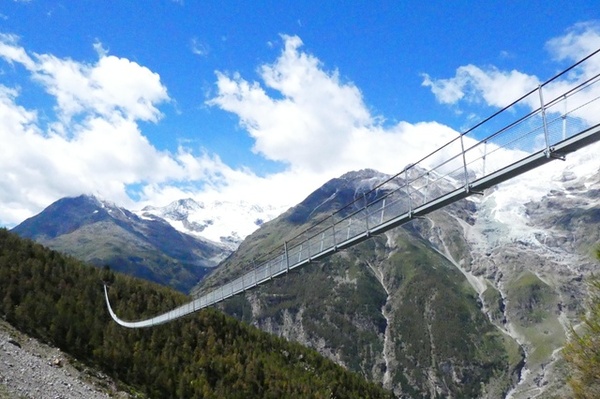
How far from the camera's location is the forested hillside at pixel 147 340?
1481 inches

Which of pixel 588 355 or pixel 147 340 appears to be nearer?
pixel 588 355

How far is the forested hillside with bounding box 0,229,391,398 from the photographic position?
37625 mm

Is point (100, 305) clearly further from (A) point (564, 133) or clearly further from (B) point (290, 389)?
(A) point (564, 133)

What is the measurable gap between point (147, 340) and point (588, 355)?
148 ft

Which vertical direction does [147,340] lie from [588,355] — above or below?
below

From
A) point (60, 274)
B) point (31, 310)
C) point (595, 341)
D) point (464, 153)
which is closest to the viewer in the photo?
point (464, 153)

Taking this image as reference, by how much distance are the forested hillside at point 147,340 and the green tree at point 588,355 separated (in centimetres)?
2822

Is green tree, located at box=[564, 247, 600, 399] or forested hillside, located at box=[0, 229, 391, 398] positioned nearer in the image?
green tree, located at box=[564, 247, 600, 399]

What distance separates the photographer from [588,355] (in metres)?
20.1

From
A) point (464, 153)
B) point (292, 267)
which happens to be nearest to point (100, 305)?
point (292, 267)

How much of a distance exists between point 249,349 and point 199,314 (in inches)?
357

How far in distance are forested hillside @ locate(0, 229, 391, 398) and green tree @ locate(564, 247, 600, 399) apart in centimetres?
2822

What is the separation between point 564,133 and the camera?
561 inches

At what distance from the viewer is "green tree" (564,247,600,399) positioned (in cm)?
1983
